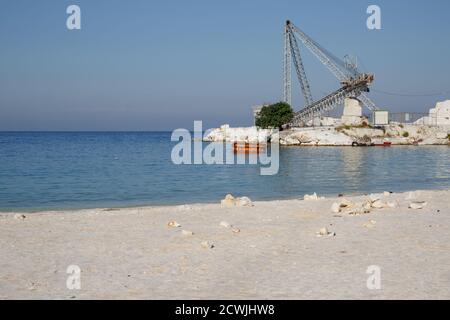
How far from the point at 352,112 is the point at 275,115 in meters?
17.0

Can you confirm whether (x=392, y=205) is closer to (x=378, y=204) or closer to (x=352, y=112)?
(x=378, y=204)

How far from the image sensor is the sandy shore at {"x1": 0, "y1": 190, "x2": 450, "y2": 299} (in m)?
10.3

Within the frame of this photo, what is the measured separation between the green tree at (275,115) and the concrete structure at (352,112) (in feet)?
40.5

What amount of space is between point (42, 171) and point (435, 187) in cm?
3667

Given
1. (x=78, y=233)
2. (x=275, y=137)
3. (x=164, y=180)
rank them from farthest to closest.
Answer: (x=275, y=137)
(x=164, y=180)
(x=78, y=233)

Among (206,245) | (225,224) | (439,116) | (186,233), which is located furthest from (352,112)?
(206,245)

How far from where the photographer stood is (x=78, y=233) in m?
16.8

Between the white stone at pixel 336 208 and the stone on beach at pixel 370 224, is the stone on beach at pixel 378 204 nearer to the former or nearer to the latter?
the white stone at pixel 336 208

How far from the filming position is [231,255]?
13328 mm

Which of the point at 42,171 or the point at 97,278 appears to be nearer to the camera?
the point at 97,278

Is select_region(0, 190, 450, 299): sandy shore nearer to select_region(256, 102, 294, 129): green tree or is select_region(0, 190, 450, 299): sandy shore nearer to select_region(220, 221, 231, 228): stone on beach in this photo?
select_region(220, 221, 231, 228): stone on beach
